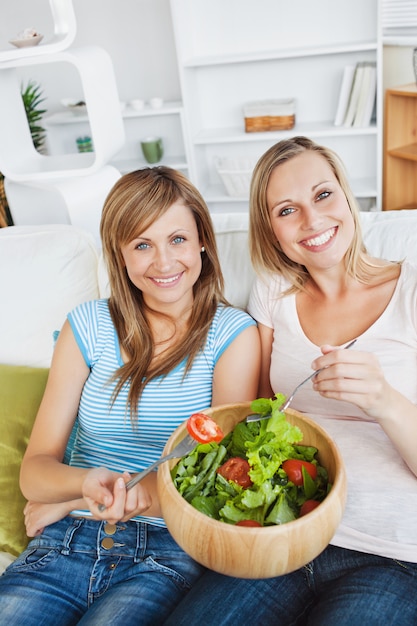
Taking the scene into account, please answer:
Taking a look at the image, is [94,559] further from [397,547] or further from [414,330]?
[414,330]

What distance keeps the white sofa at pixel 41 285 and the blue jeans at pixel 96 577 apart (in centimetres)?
33

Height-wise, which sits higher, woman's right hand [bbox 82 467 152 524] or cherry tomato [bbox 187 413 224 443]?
cherry tomato [bbox 187 413 224 443]

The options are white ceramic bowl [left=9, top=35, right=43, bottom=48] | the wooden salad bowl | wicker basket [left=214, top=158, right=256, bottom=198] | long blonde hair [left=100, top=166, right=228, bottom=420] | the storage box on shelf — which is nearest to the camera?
the wooden salad bowl

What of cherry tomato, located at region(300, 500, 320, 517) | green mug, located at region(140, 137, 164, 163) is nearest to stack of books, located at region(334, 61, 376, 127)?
green mug, located at region(140, 137, 164, 163)

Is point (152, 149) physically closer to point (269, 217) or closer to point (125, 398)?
point (269, 217)

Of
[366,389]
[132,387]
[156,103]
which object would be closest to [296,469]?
[366,389]

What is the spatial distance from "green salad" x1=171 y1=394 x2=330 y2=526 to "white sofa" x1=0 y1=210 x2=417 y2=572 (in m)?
0.62

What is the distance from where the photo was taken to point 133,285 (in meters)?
1.44

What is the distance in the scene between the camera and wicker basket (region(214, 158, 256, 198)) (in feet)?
11.8

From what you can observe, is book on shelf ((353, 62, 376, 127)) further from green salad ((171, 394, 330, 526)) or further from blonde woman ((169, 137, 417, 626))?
green salad ((171, 394, 330, 526))

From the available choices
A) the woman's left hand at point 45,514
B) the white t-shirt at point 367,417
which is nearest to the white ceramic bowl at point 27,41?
the white t-shirt at point 367,417

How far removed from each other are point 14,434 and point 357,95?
2766 millimetres

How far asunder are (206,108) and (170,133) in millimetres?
302

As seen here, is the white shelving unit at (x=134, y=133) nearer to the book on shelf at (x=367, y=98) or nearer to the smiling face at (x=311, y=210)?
the book on shelf at (x=367, y=98)
